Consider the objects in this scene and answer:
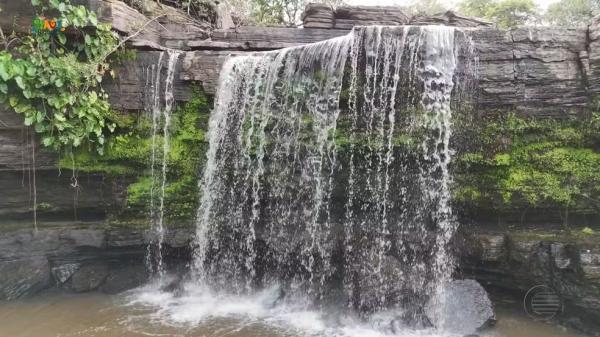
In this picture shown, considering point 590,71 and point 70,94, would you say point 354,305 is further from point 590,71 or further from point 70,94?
point 70,94

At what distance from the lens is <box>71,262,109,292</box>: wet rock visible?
6.86 metres

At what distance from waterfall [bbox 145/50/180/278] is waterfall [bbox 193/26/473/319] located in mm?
680

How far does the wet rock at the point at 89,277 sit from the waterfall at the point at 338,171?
1581 mm

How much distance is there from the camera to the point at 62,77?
619 centimetres

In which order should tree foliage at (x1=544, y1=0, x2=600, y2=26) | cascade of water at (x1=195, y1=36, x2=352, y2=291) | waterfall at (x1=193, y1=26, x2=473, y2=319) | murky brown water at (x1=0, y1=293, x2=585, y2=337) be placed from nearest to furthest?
murky brown water at (x1=0, y1=293, x2=585, y2=337) → waterfall at (x1=193, y1=26, x2=473, y2=319) → cascade of water at (x1=195, y1=36, x2=352, y2=291) → tree foliage at (x1=544, y1=0, x2=600, y2=26)

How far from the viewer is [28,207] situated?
22.5ft

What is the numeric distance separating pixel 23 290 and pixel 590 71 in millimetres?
8964

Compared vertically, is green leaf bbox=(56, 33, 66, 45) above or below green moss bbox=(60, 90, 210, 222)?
above

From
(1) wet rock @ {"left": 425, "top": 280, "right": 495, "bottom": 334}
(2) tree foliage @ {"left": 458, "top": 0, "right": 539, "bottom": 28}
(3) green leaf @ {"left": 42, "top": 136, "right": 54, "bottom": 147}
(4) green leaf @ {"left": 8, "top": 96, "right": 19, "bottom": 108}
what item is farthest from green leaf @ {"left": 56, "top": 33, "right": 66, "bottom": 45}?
(2) tree foliage @ {"left": 458, "top": 0, "right": 539, "bottom": 28}

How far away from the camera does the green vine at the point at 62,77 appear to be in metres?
6.07

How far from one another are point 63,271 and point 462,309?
6.24 m

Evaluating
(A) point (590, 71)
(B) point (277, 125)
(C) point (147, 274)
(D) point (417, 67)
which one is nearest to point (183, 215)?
(C) point (147, 274)

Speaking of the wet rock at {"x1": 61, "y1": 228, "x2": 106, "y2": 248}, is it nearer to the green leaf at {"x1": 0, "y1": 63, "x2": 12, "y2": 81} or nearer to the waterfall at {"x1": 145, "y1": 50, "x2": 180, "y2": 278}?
the waterfall at {"x1": 145, "y1": 50, "x2": 180, "y2": 278}

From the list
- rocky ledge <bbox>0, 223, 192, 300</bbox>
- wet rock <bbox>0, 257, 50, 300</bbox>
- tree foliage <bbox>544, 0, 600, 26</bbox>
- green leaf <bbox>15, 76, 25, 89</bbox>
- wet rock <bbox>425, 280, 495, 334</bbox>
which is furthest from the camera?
tree foliage <bbox>544, 0, 600, 26</bbox>
